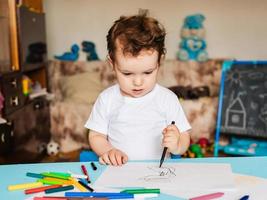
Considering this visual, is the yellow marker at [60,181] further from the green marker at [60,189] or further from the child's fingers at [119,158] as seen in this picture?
the child's fingers at [119,158]

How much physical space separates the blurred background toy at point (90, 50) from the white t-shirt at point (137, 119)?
7.70ft

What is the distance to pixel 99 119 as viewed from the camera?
1.19 meters

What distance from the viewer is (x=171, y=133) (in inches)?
36.2

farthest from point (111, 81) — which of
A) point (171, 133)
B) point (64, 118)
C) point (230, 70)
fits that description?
point (171, 133)

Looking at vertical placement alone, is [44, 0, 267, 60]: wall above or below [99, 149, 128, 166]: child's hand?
above

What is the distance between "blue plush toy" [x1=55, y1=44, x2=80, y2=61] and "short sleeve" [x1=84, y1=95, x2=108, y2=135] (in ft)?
7.70

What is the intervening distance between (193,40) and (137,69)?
2.47 meters

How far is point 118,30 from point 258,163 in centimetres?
51

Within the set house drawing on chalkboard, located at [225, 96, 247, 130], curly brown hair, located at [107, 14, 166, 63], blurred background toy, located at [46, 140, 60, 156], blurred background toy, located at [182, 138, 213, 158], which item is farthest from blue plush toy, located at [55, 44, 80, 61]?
curly brown hair, located at [107, 14, 166, 63]

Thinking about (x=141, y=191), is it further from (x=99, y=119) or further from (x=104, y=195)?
(x=99, y=119)

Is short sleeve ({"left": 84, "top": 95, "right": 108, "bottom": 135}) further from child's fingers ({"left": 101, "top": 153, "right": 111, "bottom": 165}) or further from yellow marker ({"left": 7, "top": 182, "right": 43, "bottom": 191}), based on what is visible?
yellow marker ({"left": 7, "top": 182, "right": 43, "bottom": 191})

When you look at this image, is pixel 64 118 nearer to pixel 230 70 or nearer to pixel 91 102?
pixel 91 102

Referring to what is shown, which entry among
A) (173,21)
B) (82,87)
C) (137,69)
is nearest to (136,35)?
(137,69)

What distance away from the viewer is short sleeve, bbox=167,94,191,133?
1.17 metres
